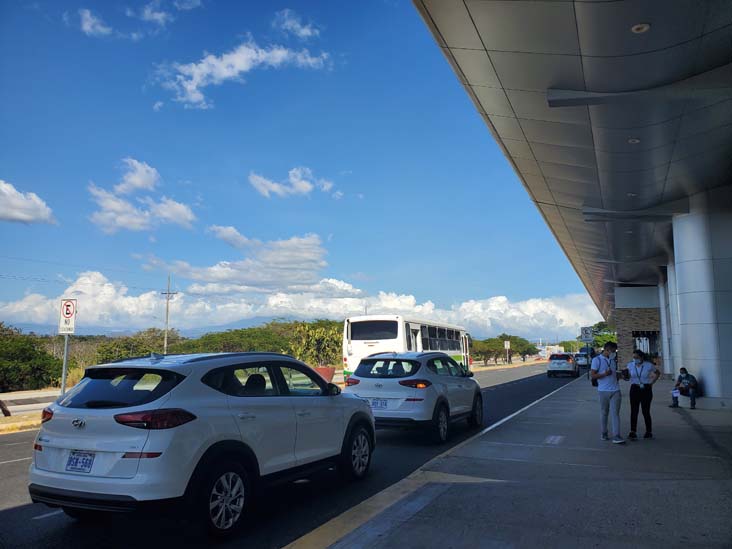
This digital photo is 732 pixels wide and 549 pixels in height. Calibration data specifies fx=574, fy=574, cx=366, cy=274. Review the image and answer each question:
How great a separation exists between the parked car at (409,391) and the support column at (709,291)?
9790mm

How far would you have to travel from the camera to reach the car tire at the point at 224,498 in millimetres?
4859

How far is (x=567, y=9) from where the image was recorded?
770 cm

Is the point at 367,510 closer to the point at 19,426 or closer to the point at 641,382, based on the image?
the point at 641,382

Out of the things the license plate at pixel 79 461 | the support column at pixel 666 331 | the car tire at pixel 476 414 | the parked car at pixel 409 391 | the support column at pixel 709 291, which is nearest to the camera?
the license plate at pixel 79 461

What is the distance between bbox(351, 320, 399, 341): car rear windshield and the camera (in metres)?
20.4

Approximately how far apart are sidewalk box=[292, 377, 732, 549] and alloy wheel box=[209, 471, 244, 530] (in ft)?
2.42

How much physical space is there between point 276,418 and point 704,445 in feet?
26.9

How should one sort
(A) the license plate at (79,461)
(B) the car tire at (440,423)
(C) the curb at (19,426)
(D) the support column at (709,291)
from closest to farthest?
(A) the license plate at (79,461)
(B) the car tire at (440,423)
(C) the curb at (19,426)
(D) the support column at (709,291)

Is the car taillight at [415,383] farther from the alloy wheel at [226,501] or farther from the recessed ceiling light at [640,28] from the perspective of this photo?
the recessed ceiling light at [640,28]

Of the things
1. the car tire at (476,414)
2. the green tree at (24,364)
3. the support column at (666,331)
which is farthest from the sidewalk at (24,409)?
the support column at (666,331)

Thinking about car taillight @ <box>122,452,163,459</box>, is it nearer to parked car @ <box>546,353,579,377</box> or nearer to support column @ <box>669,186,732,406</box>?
support column @ <box>669,186,732,406</box>

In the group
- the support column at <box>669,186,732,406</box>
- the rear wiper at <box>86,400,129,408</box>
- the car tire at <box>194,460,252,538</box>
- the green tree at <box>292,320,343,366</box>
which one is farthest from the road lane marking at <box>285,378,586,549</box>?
the green tree at <box>292,320,343,366</box>

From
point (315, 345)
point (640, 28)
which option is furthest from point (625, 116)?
point (315, 345)

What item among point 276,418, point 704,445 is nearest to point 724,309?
point 704,445
